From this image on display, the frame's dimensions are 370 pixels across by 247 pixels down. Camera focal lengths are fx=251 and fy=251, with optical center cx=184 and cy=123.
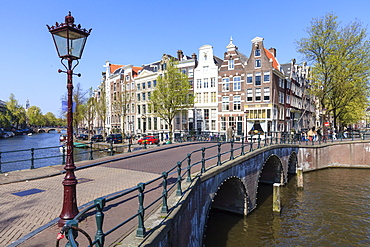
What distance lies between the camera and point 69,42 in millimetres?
5086

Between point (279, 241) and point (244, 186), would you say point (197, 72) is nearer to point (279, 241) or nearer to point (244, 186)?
point (244, 186)

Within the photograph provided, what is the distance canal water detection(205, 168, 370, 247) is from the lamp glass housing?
9.00 m

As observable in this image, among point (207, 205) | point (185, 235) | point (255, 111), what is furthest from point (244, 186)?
point (255, 111)

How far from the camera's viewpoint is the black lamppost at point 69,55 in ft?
16.1

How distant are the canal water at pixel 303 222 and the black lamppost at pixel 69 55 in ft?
23.7

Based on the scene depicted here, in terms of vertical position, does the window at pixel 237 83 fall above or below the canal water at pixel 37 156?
above

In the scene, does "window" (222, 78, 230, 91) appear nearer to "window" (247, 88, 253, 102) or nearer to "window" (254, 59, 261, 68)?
"window" (247, 88, 253, 102)

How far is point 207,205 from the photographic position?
29.0 ft

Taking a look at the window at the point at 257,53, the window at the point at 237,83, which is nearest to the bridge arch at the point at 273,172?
the window at the point at 237,83

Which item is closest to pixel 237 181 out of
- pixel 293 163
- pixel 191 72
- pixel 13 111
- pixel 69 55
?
pixel 69 55

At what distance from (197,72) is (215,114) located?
6.81m

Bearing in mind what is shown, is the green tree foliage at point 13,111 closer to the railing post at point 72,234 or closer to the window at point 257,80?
the window at point 257,80

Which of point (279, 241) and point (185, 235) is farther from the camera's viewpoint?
point (279, 241)

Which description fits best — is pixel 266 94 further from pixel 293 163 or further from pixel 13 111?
pixel 13 111
